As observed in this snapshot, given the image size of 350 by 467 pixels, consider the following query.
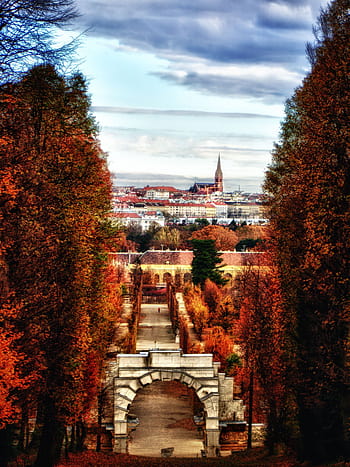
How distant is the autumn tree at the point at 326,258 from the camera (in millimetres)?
14508

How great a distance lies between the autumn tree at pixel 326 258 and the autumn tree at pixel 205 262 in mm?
40109

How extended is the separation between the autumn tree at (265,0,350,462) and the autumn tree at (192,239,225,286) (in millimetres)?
40109

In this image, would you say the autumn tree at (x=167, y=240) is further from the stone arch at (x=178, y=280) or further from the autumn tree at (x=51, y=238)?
the autumn tree at (x=51, y=238)

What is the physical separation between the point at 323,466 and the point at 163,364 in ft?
32.5

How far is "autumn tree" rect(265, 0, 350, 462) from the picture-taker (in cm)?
1451

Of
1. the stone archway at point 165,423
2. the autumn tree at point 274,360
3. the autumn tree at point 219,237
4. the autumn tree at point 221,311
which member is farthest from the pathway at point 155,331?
the autumn tree at point 219,237

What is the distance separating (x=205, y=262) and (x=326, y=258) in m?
42.8

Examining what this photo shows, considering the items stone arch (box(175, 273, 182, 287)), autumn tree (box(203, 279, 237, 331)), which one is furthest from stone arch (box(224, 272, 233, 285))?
autumn tree (box(203, 279, 237, 331))

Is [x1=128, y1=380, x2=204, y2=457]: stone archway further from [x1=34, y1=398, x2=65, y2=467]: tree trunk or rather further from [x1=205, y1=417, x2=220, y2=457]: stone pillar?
[x1=34, y1=398, x2=65, y2=467]: tree trunk

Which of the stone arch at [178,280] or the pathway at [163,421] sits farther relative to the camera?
the stone arch at [178,280]

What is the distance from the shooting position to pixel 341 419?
1466 centimetres

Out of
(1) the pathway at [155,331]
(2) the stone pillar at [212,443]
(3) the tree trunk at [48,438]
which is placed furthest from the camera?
(1) the pathway at [155,331]

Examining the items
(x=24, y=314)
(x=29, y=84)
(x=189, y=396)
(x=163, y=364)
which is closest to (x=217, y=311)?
(x=189, y=396)

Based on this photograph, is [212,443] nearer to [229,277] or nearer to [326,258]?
[326,258]
